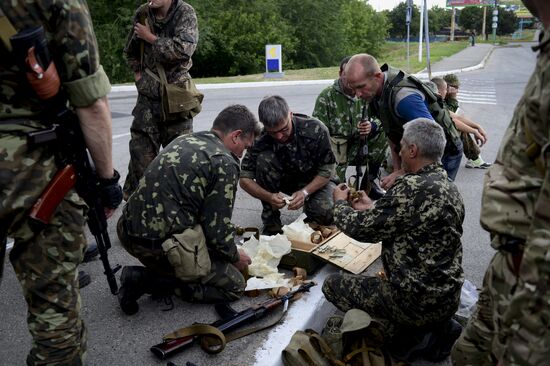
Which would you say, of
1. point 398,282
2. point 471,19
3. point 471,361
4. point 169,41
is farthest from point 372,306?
point 471,19

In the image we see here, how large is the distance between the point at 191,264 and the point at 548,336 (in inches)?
90.1

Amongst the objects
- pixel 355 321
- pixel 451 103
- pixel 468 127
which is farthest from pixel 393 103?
pixel 451 103

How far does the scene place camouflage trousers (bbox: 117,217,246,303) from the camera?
343cm

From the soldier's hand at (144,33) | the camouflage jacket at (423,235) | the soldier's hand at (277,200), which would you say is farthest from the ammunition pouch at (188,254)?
the soldier's hand at (144,33)

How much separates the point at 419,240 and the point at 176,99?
2.76 metres

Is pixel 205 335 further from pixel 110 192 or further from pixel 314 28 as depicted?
pixel 314 28

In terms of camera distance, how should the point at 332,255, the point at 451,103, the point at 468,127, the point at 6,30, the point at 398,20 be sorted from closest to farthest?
1. the point at 6,30
2. the point at 332,255
3. the point at 468,127
4. the point at 451,103
5. the point at 398,20

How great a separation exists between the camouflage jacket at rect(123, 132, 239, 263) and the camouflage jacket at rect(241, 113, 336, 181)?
147 centimetres

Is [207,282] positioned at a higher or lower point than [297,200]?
lower

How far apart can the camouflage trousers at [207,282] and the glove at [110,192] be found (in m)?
0.87

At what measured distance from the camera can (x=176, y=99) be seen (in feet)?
15.6

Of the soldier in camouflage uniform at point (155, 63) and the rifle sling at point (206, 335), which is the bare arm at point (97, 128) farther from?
the soldier in camouflage uniform at point (155, 63)

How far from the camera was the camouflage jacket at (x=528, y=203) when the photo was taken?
4.43ft

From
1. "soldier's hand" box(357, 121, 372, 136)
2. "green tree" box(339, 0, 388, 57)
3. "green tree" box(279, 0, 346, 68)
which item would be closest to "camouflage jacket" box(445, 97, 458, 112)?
"soldier's hand" box(357, 121, 372, 136)
